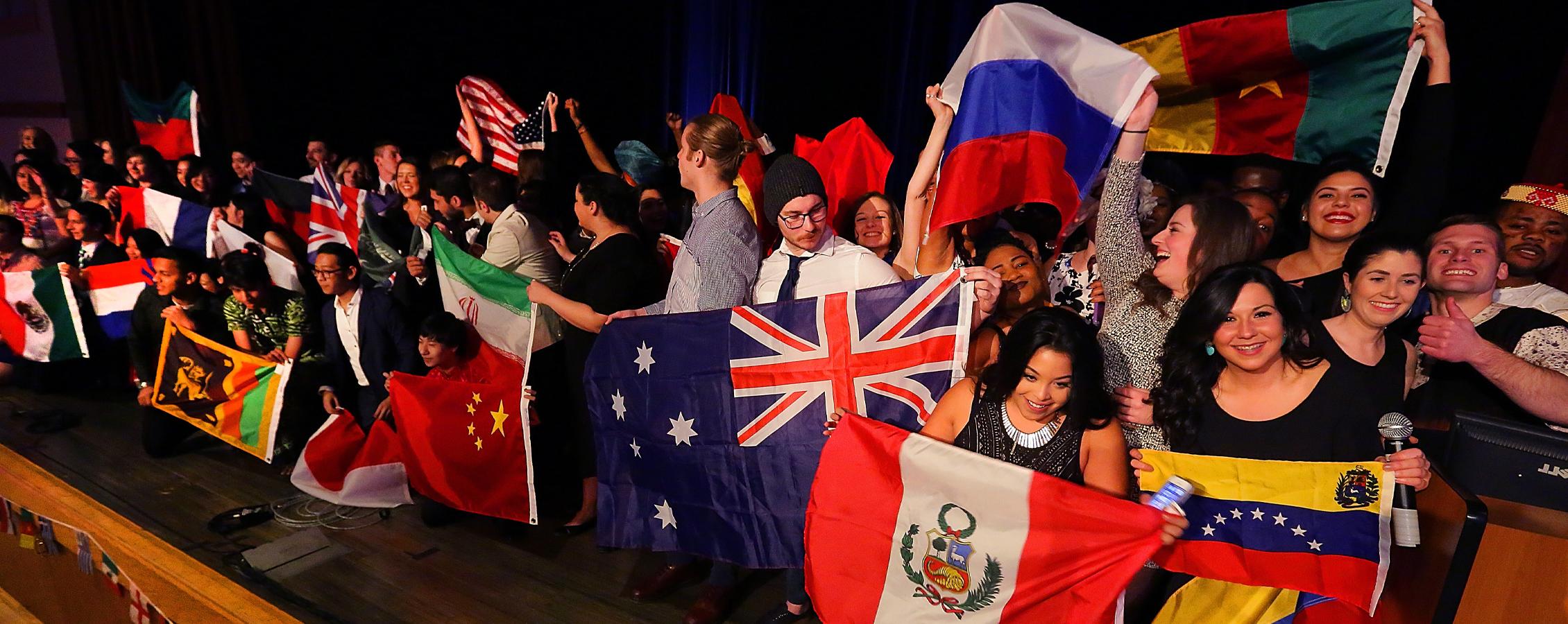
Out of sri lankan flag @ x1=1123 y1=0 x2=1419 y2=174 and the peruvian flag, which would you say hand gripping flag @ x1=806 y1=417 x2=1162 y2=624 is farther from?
the peruvian flag

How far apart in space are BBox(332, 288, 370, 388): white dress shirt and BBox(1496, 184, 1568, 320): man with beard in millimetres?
4463

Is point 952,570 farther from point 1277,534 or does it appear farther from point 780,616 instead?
point 780,616

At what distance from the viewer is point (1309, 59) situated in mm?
2463

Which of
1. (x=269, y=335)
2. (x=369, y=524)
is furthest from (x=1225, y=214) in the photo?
(x=269, y=335)

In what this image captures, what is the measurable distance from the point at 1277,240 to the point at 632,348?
2.53 m

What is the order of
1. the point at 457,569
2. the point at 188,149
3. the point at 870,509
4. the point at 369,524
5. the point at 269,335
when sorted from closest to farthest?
the point at 870,509 < the point at 457,569 < the point at 369,524 < the point at 269,335 < the point at 188,149

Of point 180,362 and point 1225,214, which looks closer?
point 1225,214

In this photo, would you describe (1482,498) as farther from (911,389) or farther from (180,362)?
(180,362)

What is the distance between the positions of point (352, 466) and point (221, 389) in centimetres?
103

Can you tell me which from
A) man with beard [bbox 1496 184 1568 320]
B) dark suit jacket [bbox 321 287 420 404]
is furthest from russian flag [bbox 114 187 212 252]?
man with beard [bbox 1496 184 1568 320]

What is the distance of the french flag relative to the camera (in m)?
2.43

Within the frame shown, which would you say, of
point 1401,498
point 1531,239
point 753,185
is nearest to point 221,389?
point 753,185

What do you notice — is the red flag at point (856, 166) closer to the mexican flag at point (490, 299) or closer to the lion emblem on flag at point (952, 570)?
the mexican flag at point (490, 299)

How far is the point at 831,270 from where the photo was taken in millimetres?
2672
